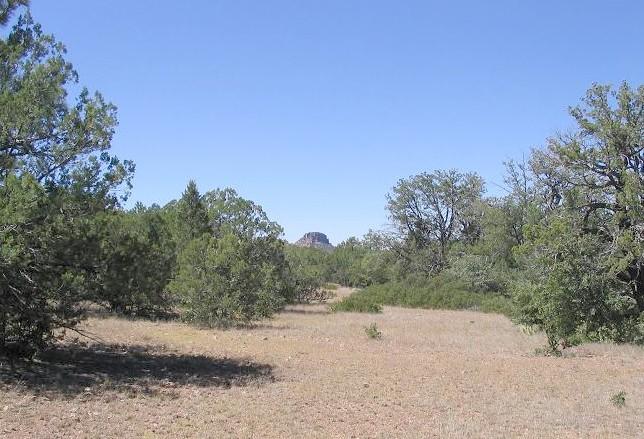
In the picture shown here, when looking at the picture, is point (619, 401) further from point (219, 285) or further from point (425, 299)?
point (425, 299)

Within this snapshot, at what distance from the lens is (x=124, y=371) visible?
11.5 meters

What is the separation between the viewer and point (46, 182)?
995 centimetres

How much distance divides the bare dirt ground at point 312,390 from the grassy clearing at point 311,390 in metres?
0.03

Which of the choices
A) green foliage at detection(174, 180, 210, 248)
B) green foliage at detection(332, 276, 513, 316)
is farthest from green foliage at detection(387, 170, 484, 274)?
green foliage at detection(174, 180, 210, 248)

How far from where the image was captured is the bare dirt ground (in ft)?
25.8

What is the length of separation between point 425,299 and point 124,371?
34847 millimetres

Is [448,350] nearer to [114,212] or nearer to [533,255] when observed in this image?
[533,255]

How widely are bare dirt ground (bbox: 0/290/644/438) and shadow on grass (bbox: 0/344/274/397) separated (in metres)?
0.04

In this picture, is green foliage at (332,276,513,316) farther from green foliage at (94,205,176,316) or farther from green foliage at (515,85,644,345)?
green foliage at (94,205,176,316)

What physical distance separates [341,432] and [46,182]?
635 cm

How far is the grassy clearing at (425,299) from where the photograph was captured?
1454 inches

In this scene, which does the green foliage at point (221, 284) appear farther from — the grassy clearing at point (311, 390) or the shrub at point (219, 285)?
the grassy clearing at point (311, 390)

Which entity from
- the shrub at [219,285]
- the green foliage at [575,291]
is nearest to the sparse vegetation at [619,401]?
the green foliage at [575,291]

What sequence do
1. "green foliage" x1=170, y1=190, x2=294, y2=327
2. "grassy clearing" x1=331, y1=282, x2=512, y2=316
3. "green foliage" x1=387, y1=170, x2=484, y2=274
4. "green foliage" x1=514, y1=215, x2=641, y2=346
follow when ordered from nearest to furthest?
"green foliage" x1=514, y1=215, x2=641, y2=346 < "green foliage" x1=170, y1=190, x2=294, y2=327 < "grassy clearing" x1=331, y1=282, x2=512, y2=316 < "green foliage" x1=387, y1=170, x2=484, y2=274
